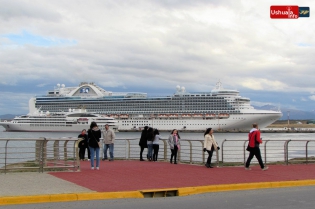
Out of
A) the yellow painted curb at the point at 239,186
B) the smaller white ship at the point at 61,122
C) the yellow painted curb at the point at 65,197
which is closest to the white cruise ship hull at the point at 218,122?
the smaller white ship at the point at 61,122

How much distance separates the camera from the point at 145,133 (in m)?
19.6

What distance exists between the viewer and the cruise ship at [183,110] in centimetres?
9075

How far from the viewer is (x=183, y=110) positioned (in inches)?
3629

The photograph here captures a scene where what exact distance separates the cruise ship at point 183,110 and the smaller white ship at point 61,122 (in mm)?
4378

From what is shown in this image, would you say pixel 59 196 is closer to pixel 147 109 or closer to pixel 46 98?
pixel 147 109

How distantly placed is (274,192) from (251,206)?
2.28 metres

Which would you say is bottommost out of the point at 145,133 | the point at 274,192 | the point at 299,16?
the point at 274,192

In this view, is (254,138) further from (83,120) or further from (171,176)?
(83,120)

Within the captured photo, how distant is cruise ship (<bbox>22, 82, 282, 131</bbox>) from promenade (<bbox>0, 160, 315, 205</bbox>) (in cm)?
7524

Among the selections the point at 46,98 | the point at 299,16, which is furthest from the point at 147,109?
the point at 299,16

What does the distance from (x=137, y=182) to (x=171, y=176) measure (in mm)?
1622

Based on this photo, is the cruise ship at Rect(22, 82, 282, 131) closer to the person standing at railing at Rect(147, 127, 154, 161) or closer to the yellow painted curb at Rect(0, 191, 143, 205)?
the person standing at railing at Rect(147, 127, 154, 161)

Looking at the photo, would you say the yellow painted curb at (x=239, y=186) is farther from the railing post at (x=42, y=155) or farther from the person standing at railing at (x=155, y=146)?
the person standing at railing at (x=155, y=146)

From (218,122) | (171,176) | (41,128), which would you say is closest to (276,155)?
(171,176)
